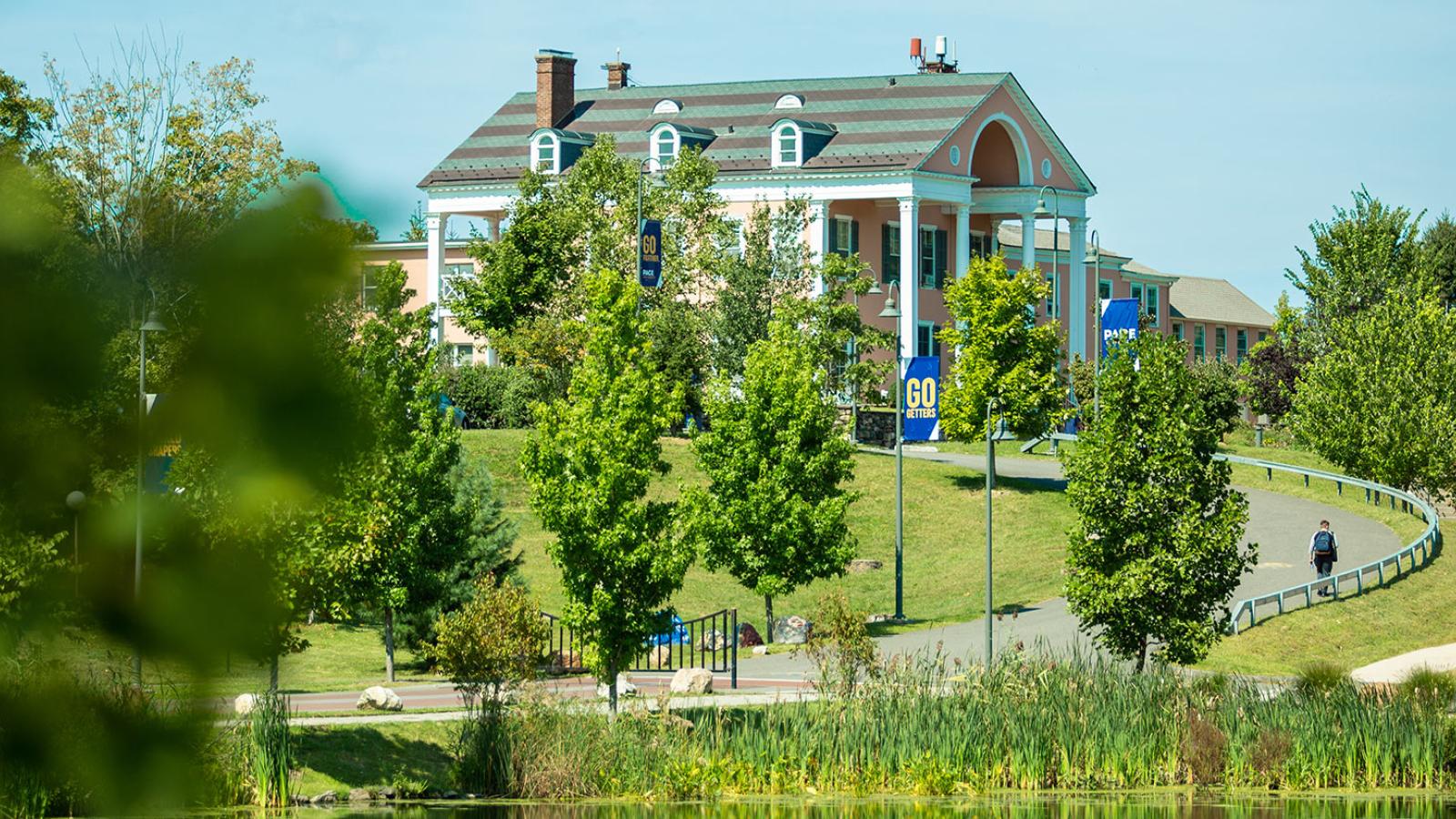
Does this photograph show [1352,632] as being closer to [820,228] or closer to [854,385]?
[854,385]

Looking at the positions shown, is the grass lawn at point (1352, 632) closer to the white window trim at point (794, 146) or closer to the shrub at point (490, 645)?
the shrub at point (490, 645)

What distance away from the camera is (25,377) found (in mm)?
1926

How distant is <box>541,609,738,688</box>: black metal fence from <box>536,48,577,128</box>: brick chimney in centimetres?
3726

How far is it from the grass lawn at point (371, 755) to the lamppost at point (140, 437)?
66.1 feet

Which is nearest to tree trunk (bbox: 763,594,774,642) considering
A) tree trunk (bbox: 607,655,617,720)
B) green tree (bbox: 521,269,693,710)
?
green tree (bbox: 521,269,693,710)

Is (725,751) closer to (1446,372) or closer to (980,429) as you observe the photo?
(980,429)

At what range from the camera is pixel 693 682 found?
95.2 ft

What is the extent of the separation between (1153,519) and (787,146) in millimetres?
38293

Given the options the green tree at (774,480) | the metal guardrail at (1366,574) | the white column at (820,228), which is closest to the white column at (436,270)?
the white column at (820,228)

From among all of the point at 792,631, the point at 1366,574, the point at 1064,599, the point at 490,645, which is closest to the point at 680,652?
the point at 792,631

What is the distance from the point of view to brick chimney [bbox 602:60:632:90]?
78500mm

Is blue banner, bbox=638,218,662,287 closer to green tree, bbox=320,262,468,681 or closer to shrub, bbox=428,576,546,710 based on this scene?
green tree, bbox=320,262,468,681

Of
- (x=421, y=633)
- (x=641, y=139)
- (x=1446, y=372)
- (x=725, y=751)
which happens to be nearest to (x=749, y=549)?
(x=421, y=633)

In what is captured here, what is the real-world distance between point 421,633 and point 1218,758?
15726 mm
